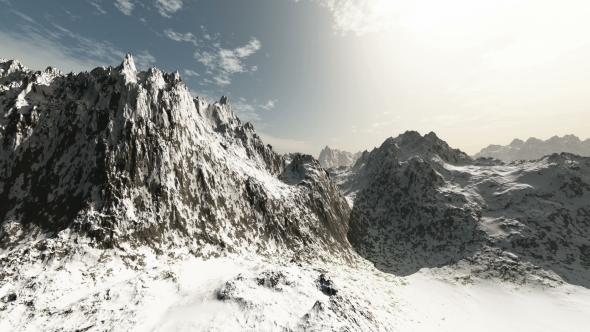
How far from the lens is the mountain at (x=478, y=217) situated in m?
64.1

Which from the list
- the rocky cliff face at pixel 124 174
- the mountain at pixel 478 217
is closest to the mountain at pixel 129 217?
the rocky cliff face at pixel 124 174

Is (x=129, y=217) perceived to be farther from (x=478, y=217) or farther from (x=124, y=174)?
(x=478, y=217)

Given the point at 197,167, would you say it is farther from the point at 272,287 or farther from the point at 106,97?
the point at 272,287

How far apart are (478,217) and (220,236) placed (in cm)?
8228

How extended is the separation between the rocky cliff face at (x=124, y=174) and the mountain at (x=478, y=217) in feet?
98.7

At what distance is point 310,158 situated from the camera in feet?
314

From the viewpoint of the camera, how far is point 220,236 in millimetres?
49250

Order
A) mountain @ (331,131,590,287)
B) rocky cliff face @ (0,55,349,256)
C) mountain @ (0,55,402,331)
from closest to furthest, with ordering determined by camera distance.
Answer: mountain @ (0,55,402,331) → rocky cliff face @ (0,55,349,256) → mountain @ (331,131,590,287)

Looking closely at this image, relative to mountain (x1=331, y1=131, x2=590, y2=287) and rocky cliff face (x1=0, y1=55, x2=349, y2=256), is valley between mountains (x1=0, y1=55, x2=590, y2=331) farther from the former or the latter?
mountain (x1=331, y1=131, x2=590, y2=287)

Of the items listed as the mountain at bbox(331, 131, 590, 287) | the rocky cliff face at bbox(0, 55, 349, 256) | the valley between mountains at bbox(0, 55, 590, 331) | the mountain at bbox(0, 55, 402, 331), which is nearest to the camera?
the mountain at bbox(0, 55, 402, 331)

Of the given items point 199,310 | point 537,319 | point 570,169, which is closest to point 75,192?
point 199,310

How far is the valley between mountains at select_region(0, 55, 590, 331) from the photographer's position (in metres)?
27.7

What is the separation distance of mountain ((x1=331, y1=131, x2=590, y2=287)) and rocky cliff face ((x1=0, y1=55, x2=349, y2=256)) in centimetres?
3009

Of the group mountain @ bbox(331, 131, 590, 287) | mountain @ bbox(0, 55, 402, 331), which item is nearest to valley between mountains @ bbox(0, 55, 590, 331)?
mountain @ bbox(0, 55, 402, 331)
